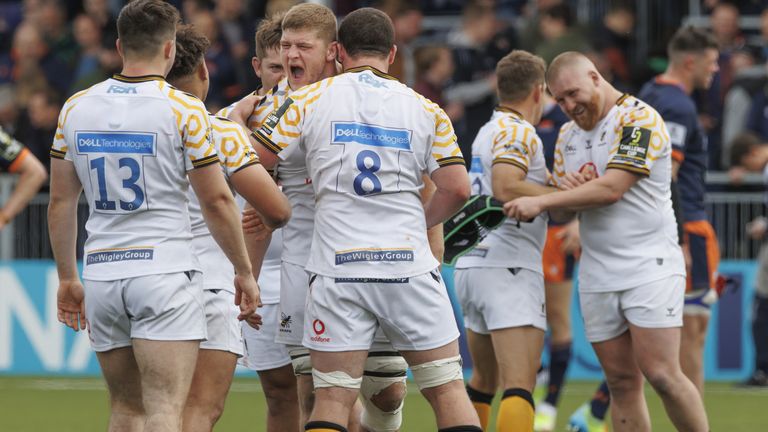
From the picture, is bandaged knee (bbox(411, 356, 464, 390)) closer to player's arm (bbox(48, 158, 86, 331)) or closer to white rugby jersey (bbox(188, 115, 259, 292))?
white rugby jersey (bbox(188, 115, 259, 292))

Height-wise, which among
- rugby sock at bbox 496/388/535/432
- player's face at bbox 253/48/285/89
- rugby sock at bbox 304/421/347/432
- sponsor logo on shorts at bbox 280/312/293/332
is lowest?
rugby sock at bbox 496/388/535/432

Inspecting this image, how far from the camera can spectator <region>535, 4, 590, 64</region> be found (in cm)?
1320

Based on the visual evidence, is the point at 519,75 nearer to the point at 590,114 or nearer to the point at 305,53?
the point at 590,114

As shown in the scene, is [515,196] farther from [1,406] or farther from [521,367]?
[1,406]

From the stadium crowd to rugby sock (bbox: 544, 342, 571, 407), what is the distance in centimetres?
2

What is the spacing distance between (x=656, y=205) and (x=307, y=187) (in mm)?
2045

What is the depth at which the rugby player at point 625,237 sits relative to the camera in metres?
7.02

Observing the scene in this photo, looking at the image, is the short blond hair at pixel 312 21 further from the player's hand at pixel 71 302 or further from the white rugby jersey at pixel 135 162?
the player's hand at pixel 71 302

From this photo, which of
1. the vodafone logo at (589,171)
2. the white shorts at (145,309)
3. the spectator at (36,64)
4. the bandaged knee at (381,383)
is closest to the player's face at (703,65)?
the vodafone logo at (589,171)

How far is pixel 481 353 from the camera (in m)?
7.86

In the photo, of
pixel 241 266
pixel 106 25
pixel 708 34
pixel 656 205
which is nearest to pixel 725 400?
pixel 708 34

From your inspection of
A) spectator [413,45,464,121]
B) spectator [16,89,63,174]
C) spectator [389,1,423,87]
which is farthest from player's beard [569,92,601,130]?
spectator [16,89,63,174]

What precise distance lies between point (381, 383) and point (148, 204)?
1563 millimetres

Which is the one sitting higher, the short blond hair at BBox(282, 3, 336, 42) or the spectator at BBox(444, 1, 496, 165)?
the short blond hair at BBox(282, 3, 336, 42)
